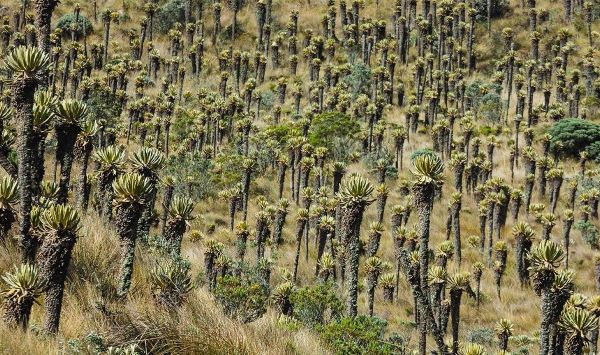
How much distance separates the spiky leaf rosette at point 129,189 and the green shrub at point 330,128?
40.9 meters

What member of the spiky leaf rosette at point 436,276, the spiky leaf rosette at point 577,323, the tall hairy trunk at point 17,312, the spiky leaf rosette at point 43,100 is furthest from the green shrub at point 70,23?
the tall hairy trunk at point 17,312

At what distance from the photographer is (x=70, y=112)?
13.2 metres

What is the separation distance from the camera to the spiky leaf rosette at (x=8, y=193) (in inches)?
409

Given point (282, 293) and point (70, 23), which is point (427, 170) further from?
point (70, 23)

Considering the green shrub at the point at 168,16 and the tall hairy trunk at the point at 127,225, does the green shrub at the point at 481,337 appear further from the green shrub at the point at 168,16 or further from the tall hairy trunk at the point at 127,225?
the green shrub at the point at 168,16

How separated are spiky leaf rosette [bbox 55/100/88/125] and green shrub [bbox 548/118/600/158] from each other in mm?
47417

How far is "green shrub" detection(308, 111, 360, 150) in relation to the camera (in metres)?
50.8

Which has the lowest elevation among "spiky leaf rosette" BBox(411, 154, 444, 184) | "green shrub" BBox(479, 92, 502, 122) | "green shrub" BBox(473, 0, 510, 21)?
"spiky leaf rosette" BBox(411, 154, 444, 184)

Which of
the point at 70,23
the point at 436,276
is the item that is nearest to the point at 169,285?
the point at 436,276

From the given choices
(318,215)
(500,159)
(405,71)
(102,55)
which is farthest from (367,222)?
(102,55)

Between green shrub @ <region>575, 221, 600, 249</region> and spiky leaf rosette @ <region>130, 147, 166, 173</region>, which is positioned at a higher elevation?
spiky leaf rosette @ <region>130, 147, 166, 173</region>

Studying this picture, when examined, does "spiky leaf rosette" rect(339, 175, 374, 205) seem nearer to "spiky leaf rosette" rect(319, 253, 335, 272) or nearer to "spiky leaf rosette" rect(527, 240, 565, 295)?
"spiky leaf rosette" rect(527, 240, 565, 295)

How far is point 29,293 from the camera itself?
7734 millimetres

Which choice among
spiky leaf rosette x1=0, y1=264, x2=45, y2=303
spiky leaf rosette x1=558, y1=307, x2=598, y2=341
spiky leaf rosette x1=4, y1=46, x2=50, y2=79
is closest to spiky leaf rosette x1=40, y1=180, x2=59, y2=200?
spiky leaf rosette x1=4, y1=46, x2=50, y2=79
